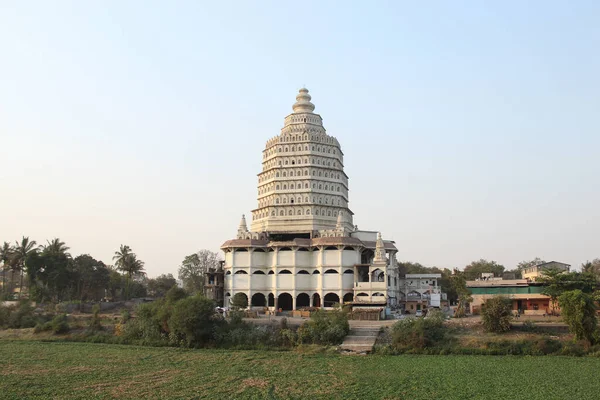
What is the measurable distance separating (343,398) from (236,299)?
34717 mm

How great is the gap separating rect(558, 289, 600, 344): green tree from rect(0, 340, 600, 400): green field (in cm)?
298

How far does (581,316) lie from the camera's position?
3600 centimetres

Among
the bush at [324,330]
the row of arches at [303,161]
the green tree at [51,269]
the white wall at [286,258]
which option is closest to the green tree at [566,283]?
the bush at [324,330]

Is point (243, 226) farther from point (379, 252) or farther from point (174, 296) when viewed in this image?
point (174, 296)

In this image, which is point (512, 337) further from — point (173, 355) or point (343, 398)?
point (173, 355)

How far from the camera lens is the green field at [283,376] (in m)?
25.1

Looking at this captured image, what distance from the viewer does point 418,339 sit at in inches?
1468

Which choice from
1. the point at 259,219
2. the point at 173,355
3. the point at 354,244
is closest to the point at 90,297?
the point at 259,219

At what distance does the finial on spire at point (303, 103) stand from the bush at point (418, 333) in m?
34.6

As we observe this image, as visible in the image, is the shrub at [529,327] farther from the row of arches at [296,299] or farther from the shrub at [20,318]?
the shrub at [20,318]

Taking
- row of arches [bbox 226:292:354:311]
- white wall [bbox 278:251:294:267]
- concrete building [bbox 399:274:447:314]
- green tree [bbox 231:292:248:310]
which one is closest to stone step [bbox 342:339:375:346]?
row of arches [bbox 226:292:354:311]

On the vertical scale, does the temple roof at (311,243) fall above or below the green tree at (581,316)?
above

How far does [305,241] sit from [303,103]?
17117 mm

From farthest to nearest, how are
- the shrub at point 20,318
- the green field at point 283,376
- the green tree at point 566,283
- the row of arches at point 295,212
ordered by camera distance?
the row of arches at point 295,212, the shrub at point 20,318, the green tree at point 566,283, the green field at point 283,376
